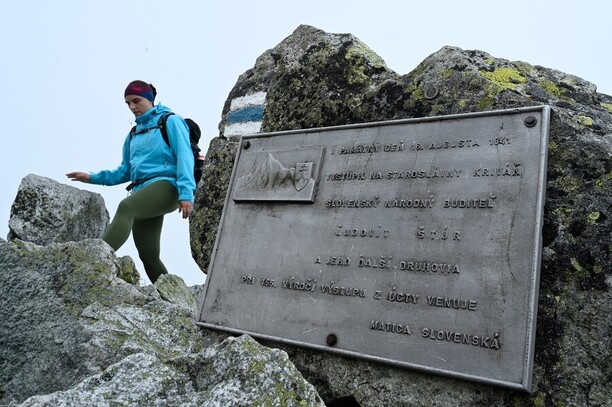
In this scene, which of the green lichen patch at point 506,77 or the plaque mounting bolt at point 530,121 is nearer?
the plaque mounting bolt at point 530,121

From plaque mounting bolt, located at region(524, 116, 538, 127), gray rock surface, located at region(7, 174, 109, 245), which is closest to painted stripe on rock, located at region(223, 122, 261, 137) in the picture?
plaque mounting bolt, located at region(524, 116, 538, 127)

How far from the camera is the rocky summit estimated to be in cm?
192

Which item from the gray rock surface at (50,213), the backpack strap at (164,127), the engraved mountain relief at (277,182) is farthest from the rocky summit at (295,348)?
the gray rock surface at (50,213)

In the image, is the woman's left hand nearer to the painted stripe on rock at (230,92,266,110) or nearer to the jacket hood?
the painted stripe on rock at (230,92,266,110)

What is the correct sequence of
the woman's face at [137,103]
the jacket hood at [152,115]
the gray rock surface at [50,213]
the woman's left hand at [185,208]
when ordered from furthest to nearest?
the gray rock surface at [50,213]
the woman's face at [137,103]
the jacket hood at [152,115]
the woman's left hand at [185,208]

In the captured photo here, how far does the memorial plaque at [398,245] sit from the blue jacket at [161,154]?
132 centimetres

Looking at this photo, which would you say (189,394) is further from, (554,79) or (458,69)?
(554,79)

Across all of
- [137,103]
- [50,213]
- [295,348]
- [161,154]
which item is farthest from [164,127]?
[295,348]

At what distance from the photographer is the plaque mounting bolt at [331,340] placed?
2857 mm

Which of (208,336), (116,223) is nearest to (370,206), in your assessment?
Answer: (208,336)

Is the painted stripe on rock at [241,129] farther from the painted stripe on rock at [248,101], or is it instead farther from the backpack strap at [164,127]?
the backpack strap at [164,127]

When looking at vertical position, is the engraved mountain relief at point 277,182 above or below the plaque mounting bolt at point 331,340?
above

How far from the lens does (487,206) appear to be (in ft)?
8.83

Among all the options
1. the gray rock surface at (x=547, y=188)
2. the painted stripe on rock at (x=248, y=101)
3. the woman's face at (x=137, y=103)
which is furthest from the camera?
the woman's face at (x=137, y=103)
